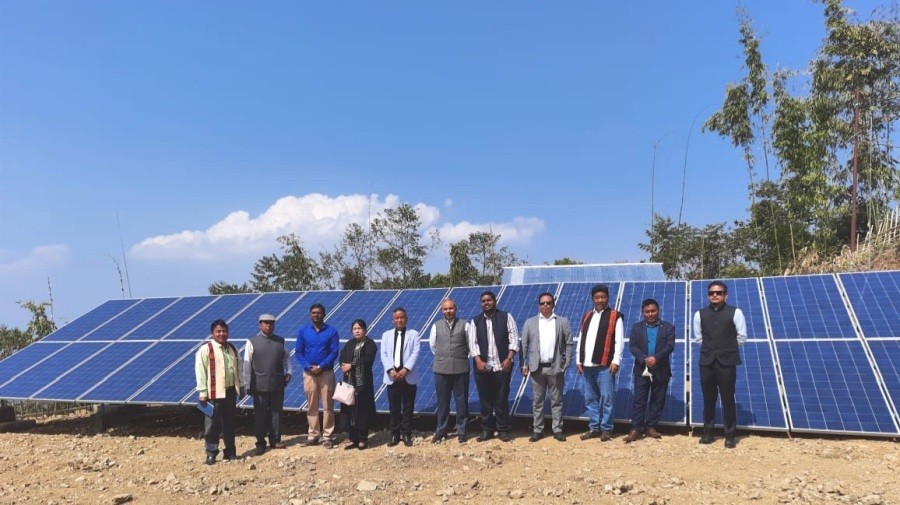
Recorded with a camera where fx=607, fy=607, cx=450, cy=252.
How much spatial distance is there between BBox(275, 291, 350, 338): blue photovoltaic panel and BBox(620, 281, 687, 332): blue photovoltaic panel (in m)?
4.34

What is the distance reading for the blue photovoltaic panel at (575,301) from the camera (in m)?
8.52

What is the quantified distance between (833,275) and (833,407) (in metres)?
2.65

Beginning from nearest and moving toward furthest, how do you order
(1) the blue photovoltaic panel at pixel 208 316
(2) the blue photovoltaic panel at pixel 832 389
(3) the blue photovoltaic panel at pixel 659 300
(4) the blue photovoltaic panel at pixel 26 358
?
(2) the blue photovoltaic panel at pixel 832 389 < (3) the blue photovoltaic panel at pixel 659 300 < (4) the blue photovoltaic panel at pixel 26 358 < (1) the blue photovoltaic panel at pixel 208 316

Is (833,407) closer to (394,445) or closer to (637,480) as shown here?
(637,480)

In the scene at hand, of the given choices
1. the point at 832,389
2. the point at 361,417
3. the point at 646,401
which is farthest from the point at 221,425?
the point at 832,389

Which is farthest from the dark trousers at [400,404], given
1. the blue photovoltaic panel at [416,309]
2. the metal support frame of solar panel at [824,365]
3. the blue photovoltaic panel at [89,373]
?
the blue photovoltaic panel at [89,373]

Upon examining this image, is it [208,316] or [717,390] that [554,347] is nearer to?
[717,390]

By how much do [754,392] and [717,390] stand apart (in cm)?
54

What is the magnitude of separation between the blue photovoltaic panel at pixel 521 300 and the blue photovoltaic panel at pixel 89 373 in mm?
6029

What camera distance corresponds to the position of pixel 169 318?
1098 centimetres

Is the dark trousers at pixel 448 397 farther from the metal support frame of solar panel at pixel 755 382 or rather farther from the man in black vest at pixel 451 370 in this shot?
the metal support frame of solar panel at pixel 755 382

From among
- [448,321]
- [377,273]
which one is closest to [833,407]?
[448,321]

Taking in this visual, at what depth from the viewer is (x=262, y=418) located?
292 inches

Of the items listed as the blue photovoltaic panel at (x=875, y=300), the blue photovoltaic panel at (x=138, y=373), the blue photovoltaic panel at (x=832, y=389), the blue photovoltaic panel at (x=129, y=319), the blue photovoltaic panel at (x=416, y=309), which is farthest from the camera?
the blue photovoltaic panel at (x=129, y=319)
